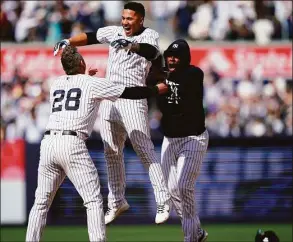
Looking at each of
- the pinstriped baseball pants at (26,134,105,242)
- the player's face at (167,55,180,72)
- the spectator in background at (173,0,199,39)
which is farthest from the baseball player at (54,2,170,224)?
the spectator in background at (173,0,199,39)

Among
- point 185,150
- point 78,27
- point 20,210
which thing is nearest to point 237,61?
point 78,27

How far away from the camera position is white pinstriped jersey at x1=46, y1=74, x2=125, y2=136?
1098 cm

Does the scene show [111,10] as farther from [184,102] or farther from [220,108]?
[184,102]

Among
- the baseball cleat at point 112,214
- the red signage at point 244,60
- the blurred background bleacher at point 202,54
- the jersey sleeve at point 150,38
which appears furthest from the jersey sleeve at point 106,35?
the red signage at point 244,60

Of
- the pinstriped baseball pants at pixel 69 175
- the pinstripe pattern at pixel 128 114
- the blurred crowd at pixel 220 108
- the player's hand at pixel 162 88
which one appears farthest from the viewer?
the blurred crowd at pixel 220 108

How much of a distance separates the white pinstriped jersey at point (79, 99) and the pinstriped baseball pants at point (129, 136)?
909mm

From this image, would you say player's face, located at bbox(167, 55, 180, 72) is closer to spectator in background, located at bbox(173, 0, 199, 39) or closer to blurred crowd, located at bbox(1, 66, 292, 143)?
blurred crowd, located at bbox(1, 66, 292, 143)

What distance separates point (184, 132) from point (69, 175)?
1970 millimetres

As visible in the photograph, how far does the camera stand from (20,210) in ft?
55.7

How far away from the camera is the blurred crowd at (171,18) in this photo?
24219 millimetres

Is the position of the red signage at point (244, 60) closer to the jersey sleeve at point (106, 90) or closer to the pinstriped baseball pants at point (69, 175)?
the jersey sleeve at point (106, 90)

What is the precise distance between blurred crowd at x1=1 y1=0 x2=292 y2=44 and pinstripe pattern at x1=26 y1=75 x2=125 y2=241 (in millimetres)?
13159

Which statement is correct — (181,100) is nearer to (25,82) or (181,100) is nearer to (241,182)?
(241,182)

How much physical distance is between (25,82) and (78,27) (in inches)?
74.3
